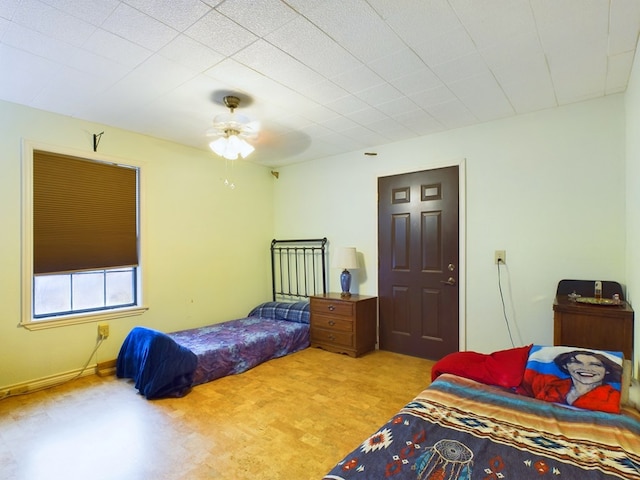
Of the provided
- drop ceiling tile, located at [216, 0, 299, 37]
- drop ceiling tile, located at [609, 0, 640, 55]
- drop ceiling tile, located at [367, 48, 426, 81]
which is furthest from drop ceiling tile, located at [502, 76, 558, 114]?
drop ceiling tile, located at [216, 0, 299, 37]

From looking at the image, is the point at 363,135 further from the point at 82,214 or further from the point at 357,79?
the point at 82,214

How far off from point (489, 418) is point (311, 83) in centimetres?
234

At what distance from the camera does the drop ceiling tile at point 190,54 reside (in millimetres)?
2006

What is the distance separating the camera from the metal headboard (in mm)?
4586

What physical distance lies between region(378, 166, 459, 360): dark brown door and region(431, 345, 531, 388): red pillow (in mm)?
1434

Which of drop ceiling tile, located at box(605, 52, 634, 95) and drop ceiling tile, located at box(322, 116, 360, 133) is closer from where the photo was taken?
drop ceiling tile, located at box(605, 52, 634, 95)

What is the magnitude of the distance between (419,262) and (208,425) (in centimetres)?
252

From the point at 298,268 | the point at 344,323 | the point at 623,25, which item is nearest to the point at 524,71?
the point at 623,25

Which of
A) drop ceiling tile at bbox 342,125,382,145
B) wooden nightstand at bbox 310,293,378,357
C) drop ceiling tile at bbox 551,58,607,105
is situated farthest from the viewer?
wooden nightstand at bbox 310,293,378,357

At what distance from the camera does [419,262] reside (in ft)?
12.2

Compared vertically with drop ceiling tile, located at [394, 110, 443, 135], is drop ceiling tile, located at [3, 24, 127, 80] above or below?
above

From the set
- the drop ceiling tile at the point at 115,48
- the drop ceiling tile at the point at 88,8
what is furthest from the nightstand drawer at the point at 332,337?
the drop ceiling tile at the point at 88,8

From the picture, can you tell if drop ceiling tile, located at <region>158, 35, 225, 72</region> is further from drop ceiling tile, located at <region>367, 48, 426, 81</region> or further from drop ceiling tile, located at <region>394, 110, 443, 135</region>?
drop ceiling tile, located at <region>394, 110, 443, 135</region>

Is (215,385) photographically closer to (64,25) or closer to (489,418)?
(489,418)
